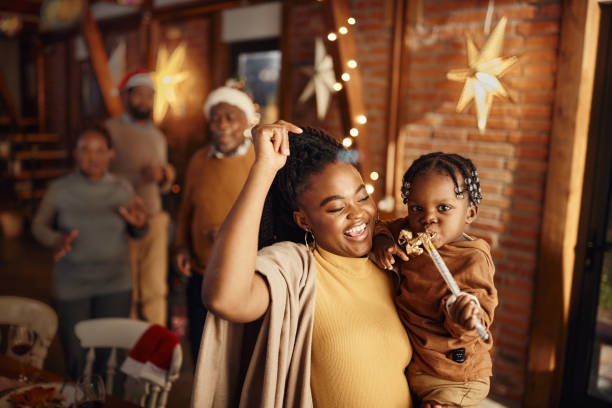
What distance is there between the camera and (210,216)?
8.88 ft

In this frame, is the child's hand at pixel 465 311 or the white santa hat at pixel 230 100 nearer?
the child's hand at pixel 465 311

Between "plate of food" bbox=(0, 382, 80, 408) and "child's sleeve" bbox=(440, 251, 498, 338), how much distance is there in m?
1.23

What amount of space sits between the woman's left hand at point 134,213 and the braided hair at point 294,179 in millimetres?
1598

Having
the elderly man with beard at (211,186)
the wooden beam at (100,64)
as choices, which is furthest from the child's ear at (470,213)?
the wooden beam at (100,64)

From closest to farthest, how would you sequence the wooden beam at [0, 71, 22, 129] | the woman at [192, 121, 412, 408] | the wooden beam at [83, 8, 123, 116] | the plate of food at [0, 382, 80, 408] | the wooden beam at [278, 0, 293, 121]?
the woman at [192, 121, 412, 408]
the plate of food at [0, 382, 80, 408]
the wooden beam at [278, 0, 293, 121]
the wooden beam at [83, 8, 123, 116]
the wooden beam at [0, 71, 22, 129]

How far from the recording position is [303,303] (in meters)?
1.10

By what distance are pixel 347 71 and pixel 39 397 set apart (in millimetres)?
2122

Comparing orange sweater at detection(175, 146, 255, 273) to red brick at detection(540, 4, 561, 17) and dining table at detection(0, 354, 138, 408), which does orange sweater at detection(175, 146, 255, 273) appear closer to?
dining table at detection(0, 354, 138, 408)

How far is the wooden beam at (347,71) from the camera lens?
257 cm

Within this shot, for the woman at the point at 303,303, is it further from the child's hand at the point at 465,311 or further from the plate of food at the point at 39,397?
the plate of food at the point at 39,397

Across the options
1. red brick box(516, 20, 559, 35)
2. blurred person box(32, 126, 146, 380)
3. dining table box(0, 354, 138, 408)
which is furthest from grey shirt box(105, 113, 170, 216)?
red brick box(516, 20, 559, 35)

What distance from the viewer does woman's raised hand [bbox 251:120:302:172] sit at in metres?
1.02

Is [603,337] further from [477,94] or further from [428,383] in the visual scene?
[428,383]

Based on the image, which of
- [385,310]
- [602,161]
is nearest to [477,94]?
[602,161]
